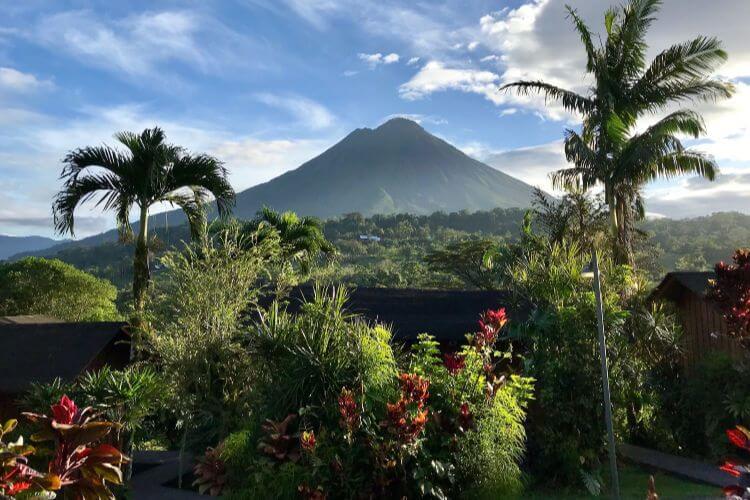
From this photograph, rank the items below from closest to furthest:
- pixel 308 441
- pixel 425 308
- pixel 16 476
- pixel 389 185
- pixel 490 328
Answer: pixel 16 476 < pixel 308 441 < pixel 490 328 < pixel 425 308 < pixel 389 185

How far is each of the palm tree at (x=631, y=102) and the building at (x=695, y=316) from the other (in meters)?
2.59

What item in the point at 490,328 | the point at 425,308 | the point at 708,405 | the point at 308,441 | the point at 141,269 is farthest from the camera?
the point at 425,308

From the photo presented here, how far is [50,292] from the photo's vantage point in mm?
26281

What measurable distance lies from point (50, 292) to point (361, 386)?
23525 mm

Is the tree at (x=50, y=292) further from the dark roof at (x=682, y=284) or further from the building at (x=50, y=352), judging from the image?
the dark roof at (x=682, y=284)

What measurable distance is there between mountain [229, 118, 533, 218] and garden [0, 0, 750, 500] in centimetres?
13204

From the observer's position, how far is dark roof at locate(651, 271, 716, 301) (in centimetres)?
1239

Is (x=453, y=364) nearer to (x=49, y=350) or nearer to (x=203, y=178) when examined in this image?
(x=203, y=178)

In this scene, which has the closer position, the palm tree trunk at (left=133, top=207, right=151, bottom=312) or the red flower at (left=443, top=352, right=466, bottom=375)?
the red flower at (left=443, top=352, right=466, bottom=375)

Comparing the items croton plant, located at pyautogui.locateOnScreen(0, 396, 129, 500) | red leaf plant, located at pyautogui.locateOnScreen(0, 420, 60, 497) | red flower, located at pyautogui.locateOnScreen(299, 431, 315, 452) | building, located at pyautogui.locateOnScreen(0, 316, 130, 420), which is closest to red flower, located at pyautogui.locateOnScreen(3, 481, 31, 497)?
red leaf plant, located at pyautogui.locateOnScreen(0, 420, 60, 497)

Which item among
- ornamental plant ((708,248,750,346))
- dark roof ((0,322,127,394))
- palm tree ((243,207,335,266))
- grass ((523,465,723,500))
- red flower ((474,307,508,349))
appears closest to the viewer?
red flower ((474,307,508,349))

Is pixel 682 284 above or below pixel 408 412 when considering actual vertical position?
above

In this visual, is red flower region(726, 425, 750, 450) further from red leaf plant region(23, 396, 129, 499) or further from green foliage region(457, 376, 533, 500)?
green foliage region(457, 376, 533, 500)

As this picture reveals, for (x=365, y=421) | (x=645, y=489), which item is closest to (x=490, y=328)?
(x=365, y=421)
